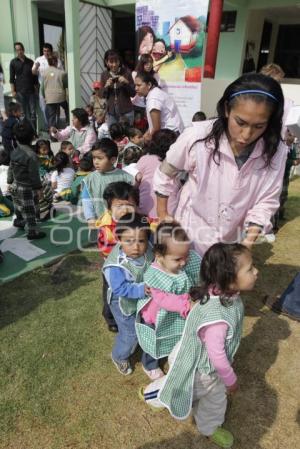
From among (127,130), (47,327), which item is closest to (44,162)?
(127,130)

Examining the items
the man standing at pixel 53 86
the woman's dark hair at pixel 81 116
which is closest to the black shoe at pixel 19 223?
the woman's dark hair at pixel 81 116

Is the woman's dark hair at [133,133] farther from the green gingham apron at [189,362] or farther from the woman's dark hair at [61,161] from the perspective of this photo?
the green gingham apron at [189,362]

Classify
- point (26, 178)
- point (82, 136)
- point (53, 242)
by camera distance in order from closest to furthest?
point (26, 178) < point (53, 242) < point (82, 136)

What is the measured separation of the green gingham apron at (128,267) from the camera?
2.00 metres

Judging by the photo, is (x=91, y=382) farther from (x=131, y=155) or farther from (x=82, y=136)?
(x=82, y=136)

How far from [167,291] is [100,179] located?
4.98 ft

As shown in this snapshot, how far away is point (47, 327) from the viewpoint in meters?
2.64

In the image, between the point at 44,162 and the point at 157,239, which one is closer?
the point at 157,239

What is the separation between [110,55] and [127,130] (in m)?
1.33

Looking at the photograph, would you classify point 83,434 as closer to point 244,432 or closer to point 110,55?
point 244,432

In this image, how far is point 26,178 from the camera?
3.80 metres

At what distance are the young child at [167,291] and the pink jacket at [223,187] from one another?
7.9 inches

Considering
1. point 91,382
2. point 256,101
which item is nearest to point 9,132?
point 91,382

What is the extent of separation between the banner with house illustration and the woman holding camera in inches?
28.5
